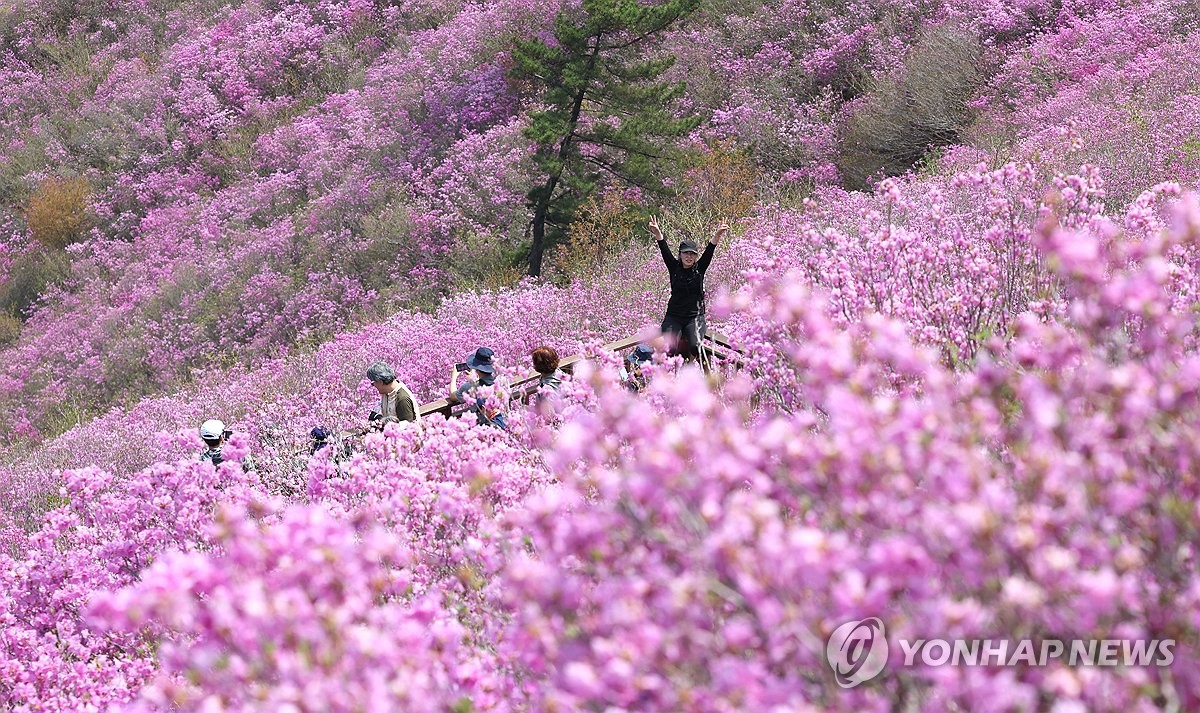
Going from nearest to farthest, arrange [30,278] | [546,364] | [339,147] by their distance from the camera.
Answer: [546,364]
[339,147]
[30,278]

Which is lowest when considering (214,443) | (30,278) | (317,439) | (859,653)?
(30,278)

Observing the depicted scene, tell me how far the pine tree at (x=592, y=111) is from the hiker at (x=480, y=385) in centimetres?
777

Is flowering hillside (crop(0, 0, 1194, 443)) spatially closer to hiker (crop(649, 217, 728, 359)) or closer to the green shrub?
the green shrub

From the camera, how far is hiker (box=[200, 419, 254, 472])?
24.7 ft

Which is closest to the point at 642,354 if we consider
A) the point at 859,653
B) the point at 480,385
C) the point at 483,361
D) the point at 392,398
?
the point at 483,361

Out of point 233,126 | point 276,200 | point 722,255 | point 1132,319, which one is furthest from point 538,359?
point 233,126

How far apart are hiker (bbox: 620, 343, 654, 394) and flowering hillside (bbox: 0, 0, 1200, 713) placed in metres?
0.33

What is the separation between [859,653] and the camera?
2.46m

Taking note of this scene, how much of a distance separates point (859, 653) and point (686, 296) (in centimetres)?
613

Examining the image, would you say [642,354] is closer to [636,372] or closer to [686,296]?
[686,296]

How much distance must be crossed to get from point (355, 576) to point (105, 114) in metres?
31.5

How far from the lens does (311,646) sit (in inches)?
91.7

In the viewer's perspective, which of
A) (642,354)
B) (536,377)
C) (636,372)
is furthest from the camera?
(536,377)

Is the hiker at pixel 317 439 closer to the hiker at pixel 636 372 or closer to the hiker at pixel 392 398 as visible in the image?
the hiker at pixel 392 398
